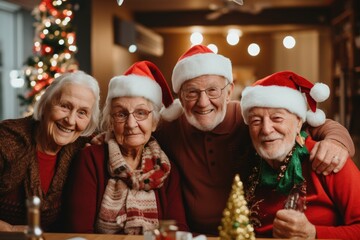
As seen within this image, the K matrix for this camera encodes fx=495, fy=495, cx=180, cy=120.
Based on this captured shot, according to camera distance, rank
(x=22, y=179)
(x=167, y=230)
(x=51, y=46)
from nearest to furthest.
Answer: (x=167, y=230), (x=22, y=179), (x=51, y=46)

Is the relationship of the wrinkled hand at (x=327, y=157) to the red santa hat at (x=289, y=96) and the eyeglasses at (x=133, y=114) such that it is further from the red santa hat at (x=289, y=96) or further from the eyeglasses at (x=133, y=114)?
the eyeglasses at (x=133, y=114)

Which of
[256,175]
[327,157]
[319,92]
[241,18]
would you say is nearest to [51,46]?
[256,175]

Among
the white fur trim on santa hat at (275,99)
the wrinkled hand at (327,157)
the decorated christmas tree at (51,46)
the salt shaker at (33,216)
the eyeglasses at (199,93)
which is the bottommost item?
the salt shaker at (33,216)

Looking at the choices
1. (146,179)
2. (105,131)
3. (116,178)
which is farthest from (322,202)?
(105,131)

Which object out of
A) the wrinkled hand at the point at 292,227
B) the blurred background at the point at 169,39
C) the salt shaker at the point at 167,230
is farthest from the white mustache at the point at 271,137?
the blurred background at the point at 169,39

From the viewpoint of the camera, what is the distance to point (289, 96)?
7.29 ft

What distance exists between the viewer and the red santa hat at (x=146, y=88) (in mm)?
2379

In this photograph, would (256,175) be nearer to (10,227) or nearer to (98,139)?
(98,139)

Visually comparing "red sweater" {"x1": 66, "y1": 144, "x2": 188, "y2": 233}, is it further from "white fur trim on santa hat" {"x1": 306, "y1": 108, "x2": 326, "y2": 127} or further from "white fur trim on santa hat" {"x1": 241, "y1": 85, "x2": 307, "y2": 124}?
"white fur trim on santa hat" {"x1": 306, "y1": 108, "x2": 326, "y2": 127}

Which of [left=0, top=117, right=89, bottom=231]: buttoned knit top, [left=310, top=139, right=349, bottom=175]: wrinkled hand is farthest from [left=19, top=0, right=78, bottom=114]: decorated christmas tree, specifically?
[left=310, top=139, right=349, bottom=175]: wrinkled hand

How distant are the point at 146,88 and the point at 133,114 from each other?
0.17 metres

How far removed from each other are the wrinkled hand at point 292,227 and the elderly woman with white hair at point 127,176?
0.52m

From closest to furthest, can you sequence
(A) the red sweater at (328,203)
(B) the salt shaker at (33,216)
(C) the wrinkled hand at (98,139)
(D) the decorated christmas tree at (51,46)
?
(B) the salt shaker at (33,216) < (A) the red sweater at (328,203) < (C) the wrinkled hand at (98,139) < (D) the decorated christmas tree at (51,46)

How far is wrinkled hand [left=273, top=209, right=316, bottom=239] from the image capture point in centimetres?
186
